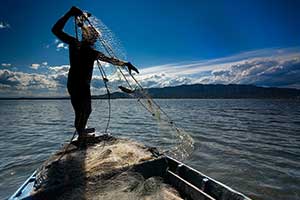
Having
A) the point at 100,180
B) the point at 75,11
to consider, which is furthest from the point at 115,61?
the point at 100,180

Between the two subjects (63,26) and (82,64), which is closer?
(63,26)

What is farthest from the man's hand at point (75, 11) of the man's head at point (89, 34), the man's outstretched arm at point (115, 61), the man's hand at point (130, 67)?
the man's hand at point (130, 67)

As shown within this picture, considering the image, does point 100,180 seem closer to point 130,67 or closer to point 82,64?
point 82,64

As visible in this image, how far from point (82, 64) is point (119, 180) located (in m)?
3.38

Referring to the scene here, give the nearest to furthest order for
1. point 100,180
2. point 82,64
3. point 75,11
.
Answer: point 100,180 → point 75,11 → point 82,64

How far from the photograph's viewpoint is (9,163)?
12508 mm

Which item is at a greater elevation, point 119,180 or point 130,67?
point 130,67

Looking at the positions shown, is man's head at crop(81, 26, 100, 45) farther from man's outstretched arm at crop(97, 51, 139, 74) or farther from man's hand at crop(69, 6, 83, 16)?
man's hand at crop(69, 6, 83, 16)

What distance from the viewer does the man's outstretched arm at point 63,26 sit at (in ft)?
18.6

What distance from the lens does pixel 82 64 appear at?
6.38 meters

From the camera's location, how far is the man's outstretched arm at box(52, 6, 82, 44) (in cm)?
566

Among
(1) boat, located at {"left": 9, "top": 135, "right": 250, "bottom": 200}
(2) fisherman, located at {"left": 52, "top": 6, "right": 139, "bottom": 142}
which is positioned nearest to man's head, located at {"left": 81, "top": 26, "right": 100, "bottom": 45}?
(2) fisherman, located at {"left": 52, "top": 6, "right": 139, "bottom": 142}

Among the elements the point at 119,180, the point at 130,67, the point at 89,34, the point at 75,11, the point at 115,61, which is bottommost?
the point at 119,180

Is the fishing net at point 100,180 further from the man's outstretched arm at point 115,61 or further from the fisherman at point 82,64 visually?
the man's outstretched arm at point 115,61
